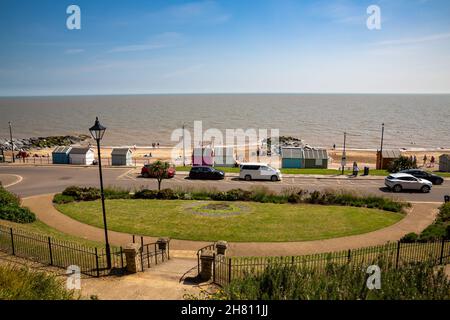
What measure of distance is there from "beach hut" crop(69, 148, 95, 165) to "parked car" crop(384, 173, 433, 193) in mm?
31379

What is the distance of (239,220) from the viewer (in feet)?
68.0

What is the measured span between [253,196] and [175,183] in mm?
9195

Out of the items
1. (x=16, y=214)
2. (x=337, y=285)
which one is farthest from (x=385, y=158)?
(x=337, y=285)

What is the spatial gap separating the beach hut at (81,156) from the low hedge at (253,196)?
16.0 metres

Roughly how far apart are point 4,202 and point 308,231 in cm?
1693

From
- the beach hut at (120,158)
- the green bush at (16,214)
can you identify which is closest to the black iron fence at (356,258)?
the green bush at (16,214)

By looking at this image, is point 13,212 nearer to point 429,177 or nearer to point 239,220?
point 239,220

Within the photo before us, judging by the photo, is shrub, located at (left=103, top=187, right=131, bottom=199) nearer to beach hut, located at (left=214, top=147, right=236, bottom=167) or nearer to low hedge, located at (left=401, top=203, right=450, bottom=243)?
beach hut, located at (left=214, top=147, right=236, bottom=167)

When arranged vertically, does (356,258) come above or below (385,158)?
above

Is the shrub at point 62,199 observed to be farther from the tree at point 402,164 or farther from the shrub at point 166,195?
the tree at point 402,164

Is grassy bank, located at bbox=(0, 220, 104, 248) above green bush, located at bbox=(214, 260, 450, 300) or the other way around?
the other way around

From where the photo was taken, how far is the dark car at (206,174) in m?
34.0

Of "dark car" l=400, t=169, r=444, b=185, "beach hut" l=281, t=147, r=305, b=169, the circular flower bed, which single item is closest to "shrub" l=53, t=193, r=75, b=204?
the circular flower bed

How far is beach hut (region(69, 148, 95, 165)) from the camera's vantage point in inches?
1645
